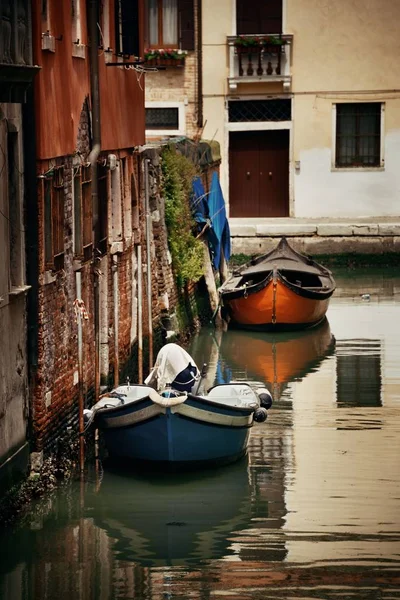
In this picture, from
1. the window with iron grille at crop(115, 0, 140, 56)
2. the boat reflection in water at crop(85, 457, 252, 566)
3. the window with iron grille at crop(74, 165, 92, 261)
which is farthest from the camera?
the window with iron grille at crop(115, 0, 140, 56)

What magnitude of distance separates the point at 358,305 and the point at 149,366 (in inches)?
318

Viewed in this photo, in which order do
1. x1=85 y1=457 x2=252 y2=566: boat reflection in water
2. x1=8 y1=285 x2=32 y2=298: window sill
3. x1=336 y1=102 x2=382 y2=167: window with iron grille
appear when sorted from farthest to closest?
1. x1=336 y1=102 x2=382 y2=167: window with iron grille
2. x1=8 y1=285 x2=32 y2=298: window sill
3. x1=85 y1=457 x2=252 y2=566: boat reflection in water

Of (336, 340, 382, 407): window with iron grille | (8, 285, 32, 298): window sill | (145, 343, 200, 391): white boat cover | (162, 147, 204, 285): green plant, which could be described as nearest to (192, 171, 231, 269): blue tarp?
(162, 147, 204, 285): green plant

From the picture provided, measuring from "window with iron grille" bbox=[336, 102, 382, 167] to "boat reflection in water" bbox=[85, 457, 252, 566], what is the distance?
17987mm

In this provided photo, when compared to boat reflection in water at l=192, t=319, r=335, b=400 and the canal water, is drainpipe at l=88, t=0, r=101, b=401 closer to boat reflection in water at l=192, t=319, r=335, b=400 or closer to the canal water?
the canal water

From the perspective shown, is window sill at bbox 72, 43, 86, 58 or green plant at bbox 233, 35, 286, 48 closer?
window sill at bbox 72, 43, 86, 58

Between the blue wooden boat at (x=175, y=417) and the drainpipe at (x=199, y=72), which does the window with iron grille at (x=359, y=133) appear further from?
the blue wooden boat at (x=175, y=417)

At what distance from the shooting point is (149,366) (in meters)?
16.9

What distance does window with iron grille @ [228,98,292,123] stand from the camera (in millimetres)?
30562

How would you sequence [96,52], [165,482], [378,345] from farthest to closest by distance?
[378,345]
[96,52]
[165,482]

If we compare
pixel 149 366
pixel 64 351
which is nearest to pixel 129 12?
pixel 149 366

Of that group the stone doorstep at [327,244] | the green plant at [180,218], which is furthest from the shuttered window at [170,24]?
the green plant at [180,218]

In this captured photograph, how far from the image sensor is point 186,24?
97.4 ft

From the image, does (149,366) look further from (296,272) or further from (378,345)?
(296,272)
